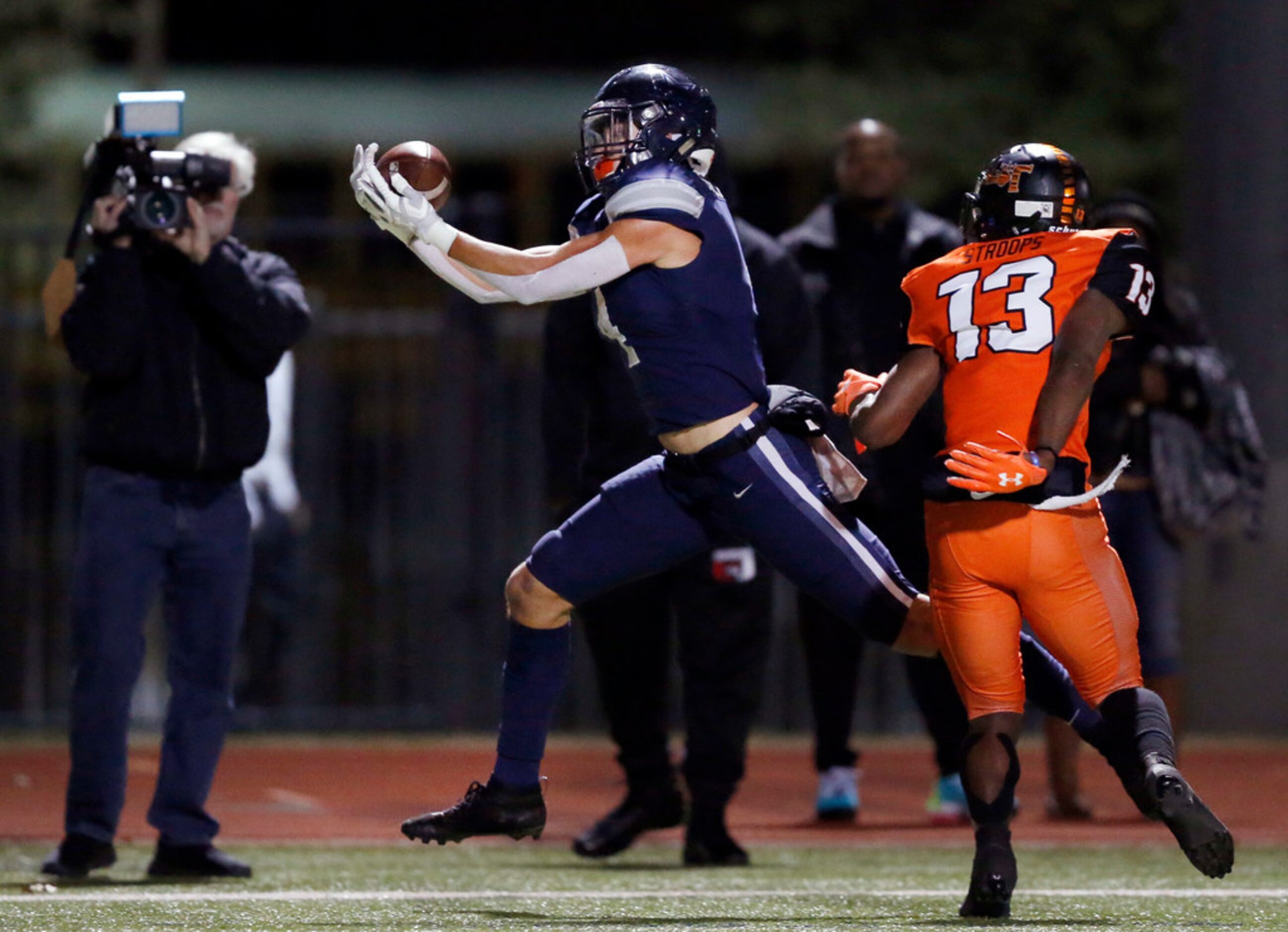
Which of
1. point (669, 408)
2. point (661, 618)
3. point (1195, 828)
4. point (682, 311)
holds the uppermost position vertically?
point (682, 311)

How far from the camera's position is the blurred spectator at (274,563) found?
404 inches

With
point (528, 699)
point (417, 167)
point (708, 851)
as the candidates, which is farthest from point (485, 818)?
point (417, 167)

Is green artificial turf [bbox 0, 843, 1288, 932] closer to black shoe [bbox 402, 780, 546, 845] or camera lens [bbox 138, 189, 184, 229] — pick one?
black shoe [bbox 402, 780, 546, 845]

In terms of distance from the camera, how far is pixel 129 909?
530cm

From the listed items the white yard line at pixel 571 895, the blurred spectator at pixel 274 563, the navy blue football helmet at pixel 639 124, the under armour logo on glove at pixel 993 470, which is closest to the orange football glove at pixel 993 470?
the under armour logo on glove at pixel 993 470

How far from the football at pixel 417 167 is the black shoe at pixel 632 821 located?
7.74ft

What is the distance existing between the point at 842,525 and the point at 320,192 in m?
21.5

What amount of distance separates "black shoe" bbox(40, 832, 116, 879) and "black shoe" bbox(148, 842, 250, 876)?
0.14 meters

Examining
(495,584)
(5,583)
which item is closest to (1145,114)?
(495,584)

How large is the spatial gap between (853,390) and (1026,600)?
69cm

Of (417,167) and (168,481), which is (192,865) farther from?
(417,167)

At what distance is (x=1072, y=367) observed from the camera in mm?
5074

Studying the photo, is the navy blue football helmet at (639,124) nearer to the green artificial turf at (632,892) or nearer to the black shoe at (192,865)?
the green artificial turf at (632,892)

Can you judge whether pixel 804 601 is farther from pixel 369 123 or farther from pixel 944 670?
pixel 369 123
